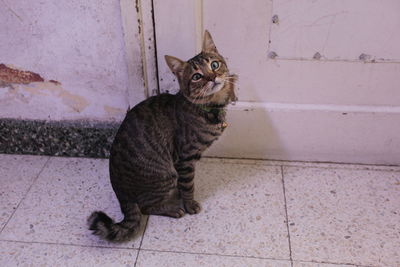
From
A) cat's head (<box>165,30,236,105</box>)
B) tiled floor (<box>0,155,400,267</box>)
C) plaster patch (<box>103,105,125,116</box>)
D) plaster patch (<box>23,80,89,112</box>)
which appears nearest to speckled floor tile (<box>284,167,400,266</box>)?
tiled floor (<box>0,155,400,267</box>)

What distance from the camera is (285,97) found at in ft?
5.96

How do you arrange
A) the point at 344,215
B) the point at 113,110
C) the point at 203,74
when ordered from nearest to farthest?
1. the point at 203,74
2. the point at 344,215
3. the point at 113,110

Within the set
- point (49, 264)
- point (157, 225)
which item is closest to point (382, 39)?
point (157, 225)

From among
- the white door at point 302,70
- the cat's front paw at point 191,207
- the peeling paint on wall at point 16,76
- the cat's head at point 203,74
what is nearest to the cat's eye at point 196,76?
the cat's head at point 203,74

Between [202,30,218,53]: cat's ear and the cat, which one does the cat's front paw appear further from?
[202,30,218,53]: cat's ear

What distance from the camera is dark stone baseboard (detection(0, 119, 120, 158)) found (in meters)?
1.95

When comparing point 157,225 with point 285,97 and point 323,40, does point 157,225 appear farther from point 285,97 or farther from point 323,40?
point 323,40

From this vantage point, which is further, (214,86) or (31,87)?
(31,87)

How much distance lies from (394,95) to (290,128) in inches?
18.3

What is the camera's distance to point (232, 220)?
65.0 inches

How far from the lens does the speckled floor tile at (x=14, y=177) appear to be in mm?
1731

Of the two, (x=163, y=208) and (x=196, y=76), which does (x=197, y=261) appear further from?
(x=196, y=76)

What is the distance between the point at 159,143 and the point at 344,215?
813 mm

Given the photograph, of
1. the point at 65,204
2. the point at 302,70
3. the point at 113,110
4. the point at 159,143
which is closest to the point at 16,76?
the point at 113,110
